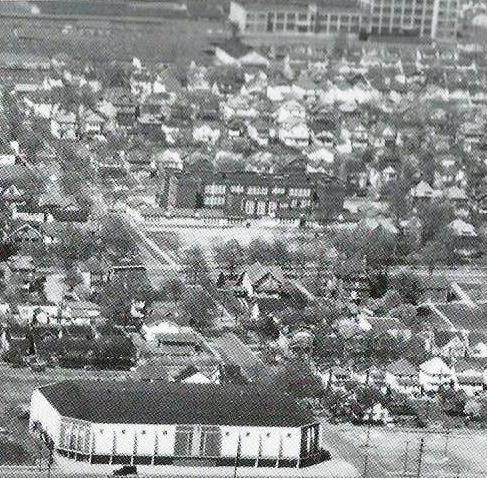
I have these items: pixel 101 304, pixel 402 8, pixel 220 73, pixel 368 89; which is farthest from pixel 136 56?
pixel 101 304

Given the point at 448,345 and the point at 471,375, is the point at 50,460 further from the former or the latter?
the point at 448,345

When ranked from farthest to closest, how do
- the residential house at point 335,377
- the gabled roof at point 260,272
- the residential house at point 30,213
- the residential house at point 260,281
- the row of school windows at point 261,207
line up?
the row of school windows at point 261,207, the residential house at point 30,213, the gabled roof at point 260,272, the residential house at point 260,281, the residential house at point 335,377

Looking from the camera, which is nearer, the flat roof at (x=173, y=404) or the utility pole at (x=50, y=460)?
the utility pole at (x=50, y=460)

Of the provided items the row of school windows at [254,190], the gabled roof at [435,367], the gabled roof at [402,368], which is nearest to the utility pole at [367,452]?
the gabled roof at [402,368]

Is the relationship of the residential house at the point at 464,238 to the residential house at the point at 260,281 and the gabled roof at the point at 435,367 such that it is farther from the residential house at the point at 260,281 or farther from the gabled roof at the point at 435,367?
the gabled roof at the point at 435,367

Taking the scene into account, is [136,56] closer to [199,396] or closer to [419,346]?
[419,346]

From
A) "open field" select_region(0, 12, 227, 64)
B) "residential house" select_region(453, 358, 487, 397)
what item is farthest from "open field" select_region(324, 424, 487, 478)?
"open field" select_region(0, 12, 227, 64)

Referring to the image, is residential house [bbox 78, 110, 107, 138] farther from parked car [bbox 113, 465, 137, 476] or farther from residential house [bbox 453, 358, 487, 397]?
parked car [bbox 113, 465, 137, 476]
